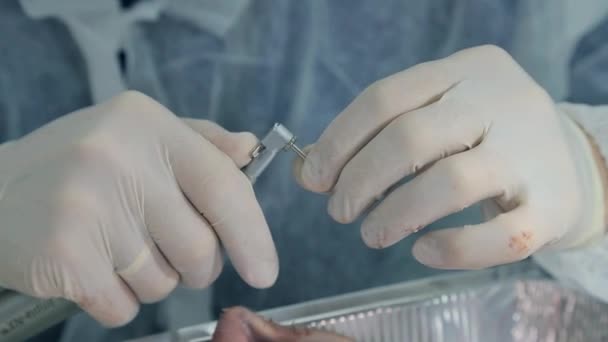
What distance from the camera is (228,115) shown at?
0.94 metres

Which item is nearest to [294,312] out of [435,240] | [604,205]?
[435,240]

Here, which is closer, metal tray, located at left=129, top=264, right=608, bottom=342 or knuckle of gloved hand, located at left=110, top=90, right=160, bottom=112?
knuckle of gloved hand, located at left=110, top=90, right=160, bottom=112

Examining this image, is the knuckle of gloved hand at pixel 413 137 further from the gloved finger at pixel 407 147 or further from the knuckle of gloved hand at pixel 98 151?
the knuckle of gloved hand at pixel 98 151

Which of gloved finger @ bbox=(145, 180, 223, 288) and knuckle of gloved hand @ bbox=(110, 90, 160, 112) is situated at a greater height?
knuckle of gloved hand @ bbox=(110, 90, 160, 112)

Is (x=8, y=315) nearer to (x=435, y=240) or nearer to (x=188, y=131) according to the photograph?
(x=188, y=131)

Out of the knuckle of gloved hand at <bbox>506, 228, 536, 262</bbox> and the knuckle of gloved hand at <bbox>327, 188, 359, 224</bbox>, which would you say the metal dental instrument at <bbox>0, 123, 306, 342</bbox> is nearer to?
the knuckle of gloved hand at <bbox>327, 188, 359, 224</bbox>

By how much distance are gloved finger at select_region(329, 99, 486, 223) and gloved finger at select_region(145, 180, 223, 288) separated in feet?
0.46

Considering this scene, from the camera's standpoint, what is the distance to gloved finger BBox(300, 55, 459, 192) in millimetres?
727

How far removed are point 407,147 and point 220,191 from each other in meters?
0.18

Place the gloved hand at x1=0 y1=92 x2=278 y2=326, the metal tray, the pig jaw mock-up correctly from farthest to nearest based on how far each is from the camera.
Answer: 1. the metal tray
2. the pig jaw mock-up
3. the gloved hand at x1=0 y1=92 x2=278 y2=326

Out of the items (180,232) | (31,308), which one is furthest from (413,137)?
(31,308)

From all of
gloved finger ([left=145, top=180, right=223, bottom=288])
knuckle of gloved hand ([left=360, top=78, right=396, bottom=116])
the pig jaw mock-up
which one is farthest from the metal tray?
knuckle of gloved hand ([left=360, top=78, right=396, bottom=116])

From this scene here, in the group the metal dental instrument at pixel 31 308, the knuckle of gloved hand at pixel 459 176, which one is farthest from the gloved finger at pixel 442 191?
the metal dental instrument at pixel 31 308

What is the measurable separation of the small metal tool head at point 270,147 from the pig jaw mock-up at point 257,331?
0.16 m
